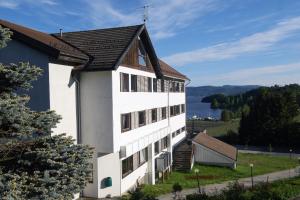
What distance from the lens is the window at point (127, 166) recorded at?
2303cm

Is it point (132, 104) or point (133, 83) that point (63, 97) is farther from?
point (133, 83)

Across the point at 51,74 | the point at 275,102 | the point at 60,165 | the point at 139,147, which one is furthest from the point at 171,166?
the point at 275,102

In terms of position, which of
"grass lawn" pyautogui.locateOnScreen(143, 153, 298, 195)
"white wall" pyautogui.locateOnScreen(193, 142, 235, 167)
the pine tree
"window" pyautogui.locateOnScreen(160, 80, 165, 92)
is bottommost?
"grass lawn" pyautogui.locateOnScreen(143, 153, 298, 195)

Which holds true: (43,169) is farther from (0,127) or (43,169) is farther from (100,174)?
(100,174)

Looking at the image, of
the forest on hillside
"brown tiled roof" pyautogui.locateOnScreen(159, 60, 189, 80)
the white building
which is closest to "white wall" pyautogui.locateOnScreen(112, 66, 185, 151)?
the white building

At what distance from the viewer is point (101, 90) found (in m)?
19.6

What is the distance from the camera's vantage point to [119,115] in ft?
67.6

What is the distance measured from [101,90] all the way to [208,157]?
21.7 m

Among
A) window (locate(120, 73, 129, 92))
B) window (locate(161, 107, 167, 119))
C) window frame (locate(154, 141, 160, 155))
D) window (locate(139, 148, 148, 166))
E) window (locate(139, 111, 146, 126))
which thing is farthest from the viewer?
window (locate(161, 107, 167, 119))

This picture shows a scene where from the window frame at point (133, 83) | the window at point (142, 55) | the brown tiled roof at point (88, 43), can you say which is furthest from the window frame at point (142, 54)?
the window frame at point (133, 83)

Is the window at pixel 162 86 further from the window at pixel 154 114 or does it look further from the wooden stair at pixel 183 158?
the wooden stair at pixel 183 158

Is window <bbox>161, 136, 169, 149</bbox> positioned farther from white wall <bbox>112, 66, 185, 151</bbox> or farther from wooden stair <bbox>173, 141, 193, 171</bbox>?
wooden stair <bbox>173, 141, 193, 171</bbox>

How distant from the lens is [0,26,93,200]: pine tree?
9.24 metres

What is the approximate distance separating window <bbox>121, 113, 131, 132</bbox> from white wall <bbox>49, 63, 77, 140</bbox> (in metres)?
3.03
